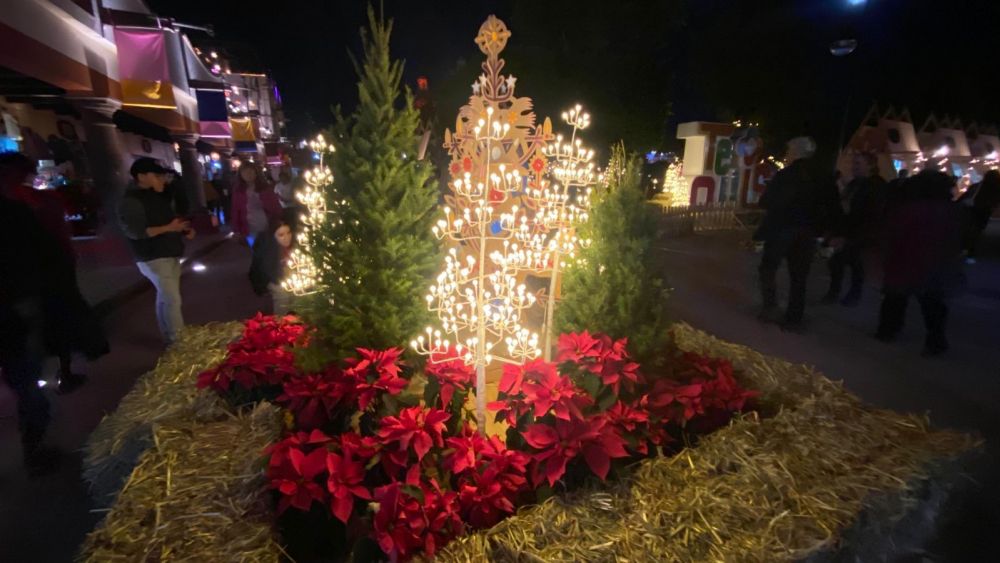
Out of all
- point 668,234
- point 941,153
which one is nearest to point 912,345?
point 668,234

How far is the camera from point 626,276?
3346 millimetres

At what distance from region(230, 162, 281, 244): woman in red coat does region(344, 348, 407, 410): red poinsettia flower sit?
2.93 metres

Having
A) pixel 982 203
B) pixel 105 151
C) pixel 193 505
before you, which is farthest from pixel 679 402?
pixel 105 151

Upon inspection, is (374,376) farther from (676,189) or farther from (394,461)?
(676,189)

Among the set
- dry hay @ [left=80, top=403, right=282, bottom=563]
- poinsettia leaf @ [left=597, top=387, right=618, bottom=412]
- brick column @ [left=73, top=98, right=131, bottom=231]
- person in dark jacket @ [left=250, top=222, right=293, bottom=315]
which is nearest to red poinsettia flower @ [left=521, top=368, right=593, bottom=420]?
poinsettia leaf @ [left=597, top=387, right=618, bottom=412]

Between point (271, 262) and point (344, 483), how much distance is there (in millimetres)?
3548

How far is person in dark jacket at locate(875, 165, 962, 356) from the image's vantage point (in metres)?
4.89

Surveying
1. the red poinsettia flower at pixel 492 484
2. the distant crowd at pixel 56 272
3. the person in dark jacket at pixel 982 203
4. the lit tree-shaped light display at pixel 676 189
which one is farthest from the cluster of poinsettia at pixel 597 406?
the lit tree-shaped light display at pixel 676 189

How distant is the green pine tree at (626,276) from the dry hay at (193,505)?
2.32m

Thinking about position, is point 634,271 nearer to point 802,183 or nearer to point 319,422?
point 319,422

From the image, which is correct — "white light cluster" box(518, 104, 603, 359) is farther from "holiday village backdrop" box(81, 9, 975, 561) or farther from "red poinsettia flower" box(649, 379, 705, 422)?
"red poinsettia flower" box(649, 379, 705, 422)

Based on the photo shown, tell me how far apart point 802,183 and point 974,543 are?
3947mm

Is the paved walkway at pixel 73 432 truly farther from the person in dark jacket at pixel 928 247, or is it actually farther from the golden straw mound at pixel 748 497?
the person in dark jacket at pixel 928 247

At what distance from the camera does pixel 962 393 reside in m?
4.30
